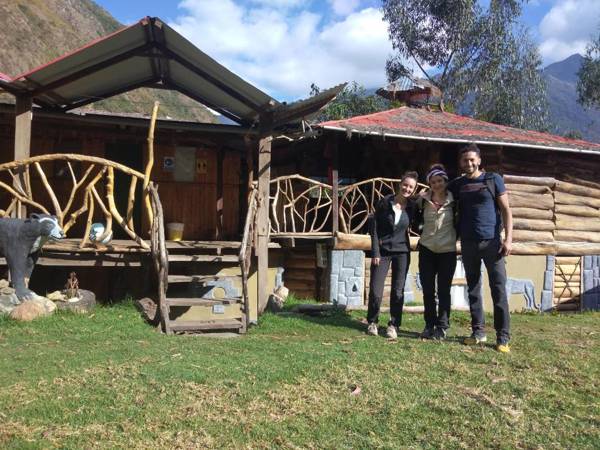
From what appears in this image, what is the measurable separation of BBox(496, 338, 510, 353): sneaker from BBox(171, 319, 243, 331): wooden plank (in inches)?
120

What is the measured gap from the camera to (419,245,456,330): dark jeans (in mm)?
6090

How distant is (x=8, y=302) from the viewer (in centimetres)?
661

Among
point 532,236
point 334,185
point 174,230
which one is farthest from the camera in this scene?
point 532,236

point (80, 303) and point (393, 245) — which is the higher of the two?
point (393, 245)

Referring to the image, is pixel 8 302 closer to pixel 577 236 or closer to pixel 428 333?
pixel 428 333

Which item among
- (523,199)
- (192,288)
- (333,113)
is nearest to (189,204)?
(192,288)

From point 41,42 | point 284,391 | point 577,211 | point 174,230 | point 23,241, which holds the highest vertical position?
point 41,42

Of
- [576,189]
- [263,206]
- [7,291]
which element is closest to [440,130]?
[576,189]

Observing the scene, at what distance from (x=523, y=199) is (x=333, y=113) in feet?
56.0

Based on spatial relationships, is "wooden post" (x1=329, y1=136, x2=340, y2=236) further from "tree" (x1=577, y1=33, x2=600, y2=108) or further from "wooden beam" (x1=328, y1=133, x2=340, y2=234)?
"tree" (x1=577, y1=33, x2=600, y2=108)

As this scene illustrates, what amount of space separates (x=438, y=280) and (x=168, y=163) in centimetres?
669

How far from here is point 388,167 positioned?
1277 cm

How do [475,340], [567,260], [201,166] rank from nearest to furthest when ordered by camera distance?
[475,340] < [201,166] < [567,260]

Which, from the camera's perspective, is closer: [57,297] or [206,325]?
[206,325]
